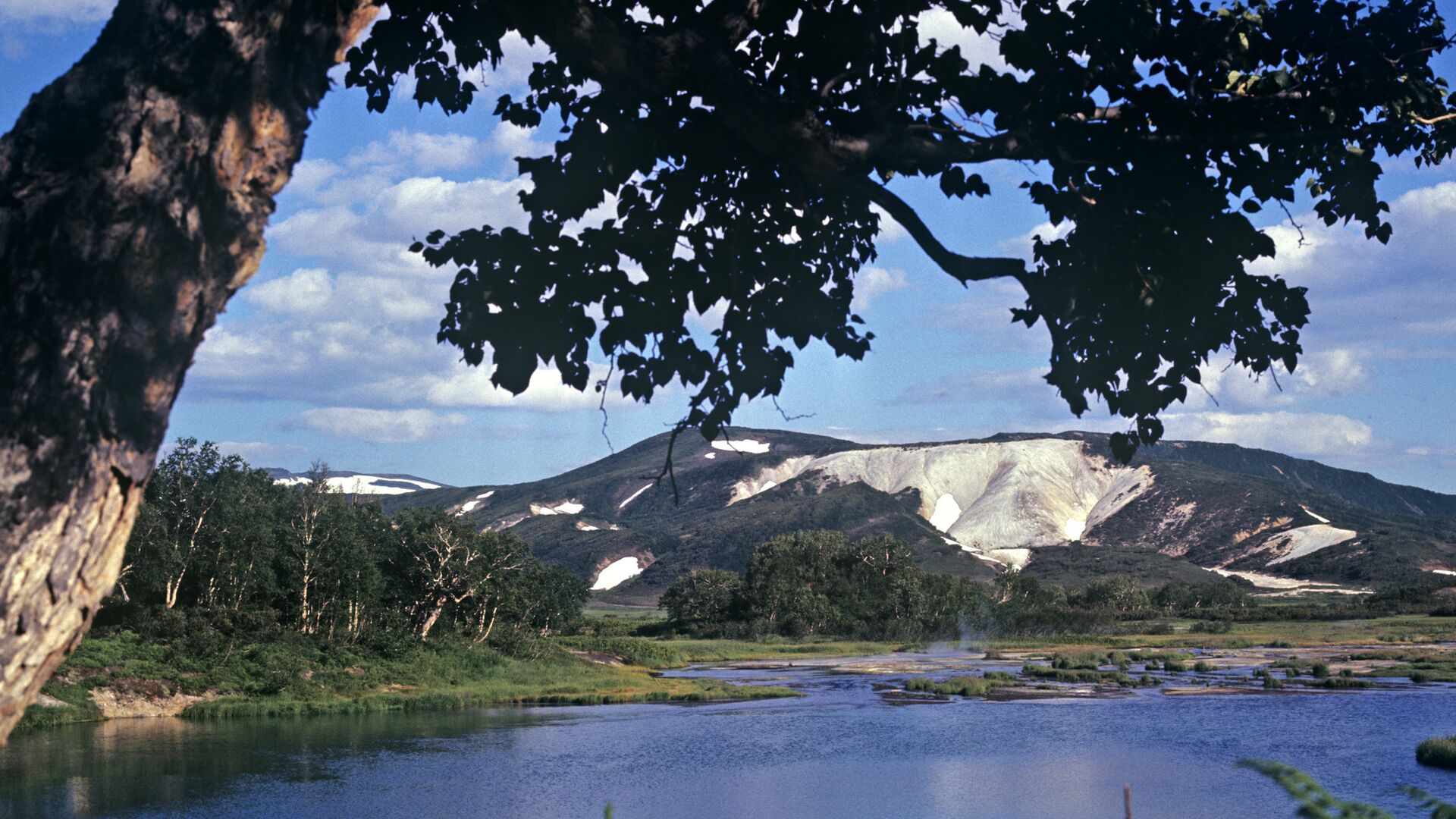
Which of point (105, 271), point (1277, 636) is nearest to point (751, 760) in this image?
point (105, 271)

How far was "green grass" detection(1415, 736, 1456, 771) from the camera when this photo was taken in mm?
33469

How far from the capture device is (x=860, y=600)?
120 m

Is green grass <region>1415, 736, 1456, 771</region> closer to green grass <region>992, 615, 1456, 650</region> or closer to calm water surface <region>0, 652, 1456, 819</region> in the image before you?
calm water surface <region>0, 652, 1456, 819</region>

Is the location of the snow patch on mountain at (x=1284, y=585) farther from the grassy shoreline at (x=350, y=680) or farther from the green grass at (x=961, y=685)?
the grassy shoreline at (x=350, y=680)

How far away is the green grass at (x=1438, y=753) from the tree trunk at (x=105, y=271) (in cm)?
3649

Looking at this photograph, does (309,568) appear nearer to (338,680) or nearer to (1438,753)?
(338,680)

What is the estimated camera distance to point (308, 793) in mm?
31797

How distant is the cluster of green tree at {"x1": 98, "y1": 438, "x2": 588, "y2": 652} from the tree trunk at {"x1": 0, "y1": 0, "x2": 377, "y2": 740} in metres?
52.1

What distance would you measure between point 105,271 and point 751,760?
34.3 metres

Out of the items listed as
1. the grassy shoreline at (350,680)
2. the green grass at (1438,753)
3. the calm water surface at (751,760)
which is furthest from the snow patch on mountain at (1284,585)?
the green grass at (1438,753)

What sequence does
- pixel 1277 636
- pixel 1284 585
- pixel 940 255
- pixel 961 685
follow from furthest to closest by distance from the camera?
1. pixel 1284 585
2. pixel 1277 636
3. pixel 961 685
4. pixel 940 255

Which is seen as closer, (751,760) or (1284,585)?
(751,760)

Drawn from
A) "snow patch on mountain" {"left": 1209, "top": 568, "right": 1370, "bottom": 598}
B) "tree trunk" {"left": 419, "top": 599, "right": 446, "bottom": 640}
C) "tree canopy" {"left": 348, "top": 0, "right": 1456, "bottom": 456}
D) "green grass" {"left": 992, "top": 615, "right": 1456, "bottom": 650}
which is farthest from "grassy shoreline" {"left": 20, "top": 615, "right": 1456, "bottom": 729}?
"snow patch on mountain" {"left": 1209, "top": 568, "right": 1370, "bottom": 598}

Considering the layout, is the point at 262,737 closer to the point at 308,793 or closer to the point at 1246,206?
the point at 308,793
